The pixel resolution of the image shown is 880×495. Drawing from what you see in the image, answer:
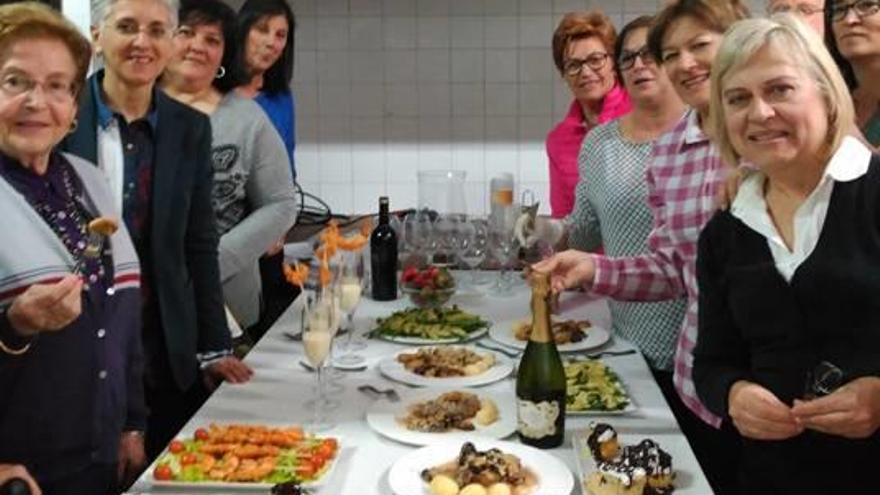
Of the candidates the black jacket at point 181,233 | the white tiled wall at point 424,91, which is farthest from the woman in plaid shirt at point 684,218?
the white tiled wall at point 424,91

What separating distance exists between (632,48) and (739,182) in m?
0.89

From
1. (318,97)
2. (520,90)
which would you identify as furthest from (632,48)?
(318,97)

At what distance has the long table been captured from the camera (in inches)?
54.3

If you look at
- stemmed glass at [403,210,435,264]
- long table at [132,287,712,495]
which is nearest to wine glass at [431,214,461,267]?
stemmed glass at [403,210,435,264]

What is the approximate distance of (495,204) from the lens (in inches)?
107

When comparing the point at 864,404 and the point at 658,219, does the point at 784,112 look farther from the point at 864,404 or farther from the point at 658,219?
the point at 658,219

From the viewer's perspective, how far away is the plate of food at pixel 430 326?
6.86 feet

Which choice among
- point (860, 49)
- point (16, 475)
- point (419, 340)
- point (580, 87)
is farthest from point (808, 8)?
point (16, 475)

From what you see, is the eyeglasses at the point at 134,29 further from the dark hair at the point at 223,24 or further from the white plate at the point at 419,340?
the white plate at the point at 419,340

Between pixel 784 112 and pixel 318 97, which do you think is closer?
pixel 784 112

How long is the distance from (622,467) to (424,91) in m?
2.67

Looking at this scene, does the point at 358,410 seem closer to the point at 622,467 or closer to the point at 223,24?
the point at 622,467

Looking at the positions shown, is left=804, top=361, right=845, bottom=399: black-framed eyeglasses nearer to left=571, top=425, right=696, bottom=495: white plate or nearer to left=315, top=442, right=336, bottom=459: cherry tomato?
left=571, top=425, right=696, bottom=495: white plate

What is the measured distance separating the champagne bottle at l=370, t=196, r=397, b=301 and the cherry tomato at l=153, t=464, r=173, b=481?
1.11m
